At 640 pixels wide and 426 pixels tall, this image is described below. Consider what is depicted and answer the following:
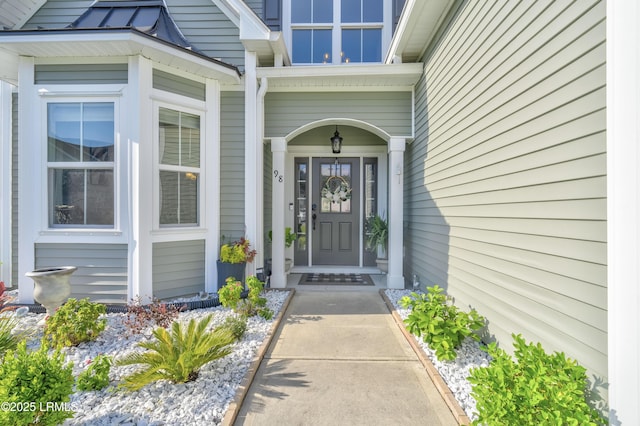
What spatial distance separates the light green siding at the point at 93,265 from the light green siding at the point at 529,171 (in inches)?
140

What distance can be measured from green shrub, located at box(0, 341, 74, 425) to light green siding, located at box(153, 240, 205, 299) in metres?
1.92

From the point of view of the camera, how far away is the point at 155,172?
3.35 metres

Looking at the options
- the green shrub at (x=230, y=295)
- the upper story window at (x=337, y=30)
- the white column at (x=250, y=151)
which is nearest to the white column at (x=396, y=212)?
the white column at (x=250, y=151)

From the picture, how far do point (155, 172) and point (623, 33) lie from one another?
3765mm

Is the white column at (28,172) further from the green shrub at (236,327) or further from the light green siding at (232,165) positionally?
the green shrub at (236,327)

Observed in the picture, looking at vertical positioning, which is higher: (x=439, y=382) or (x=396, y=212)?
(x=396, y=212)

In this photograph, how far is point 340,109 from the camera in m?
4.25

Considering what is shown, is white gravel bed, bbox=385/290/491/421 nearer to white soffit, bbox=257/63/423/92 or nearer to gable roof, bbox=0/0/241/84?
white soffit, bbox=257/63/423/92

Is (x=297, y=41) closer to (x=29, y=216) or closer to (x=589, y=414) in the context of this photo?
(x=29, y=216)

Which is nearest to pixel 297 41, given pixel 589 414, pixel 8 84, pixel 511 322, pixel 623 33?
pixel 8 84

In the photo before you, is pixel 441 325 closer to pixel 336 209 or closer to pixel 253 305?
pixel 253 305

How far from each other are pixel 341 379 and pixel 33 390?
1662mm

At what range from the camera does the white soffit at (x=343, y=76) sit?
392cm

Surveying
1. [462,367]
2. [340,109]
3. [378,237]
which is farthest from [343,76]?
[462,367]
